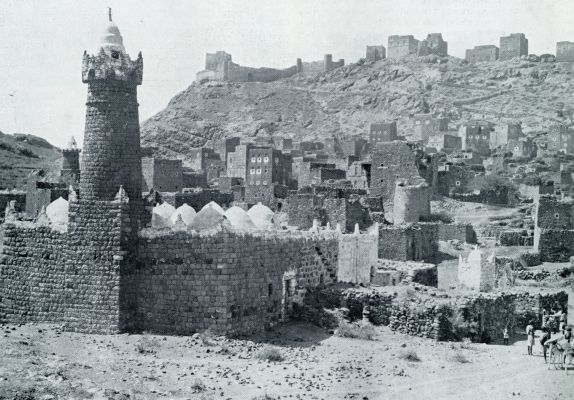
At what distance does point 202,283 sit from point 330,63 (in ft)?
378

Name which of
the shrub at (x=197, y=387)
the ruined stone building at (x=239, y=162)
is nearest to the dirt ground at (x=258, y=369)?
the shrub at (x=197, y=387)

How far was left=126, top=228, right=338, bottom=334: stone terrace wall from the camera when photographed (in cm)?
1431

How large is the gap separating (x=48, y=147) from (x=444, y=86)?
61.6m

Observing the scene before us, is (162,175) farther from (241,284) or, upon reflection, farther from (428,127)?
(428,127)

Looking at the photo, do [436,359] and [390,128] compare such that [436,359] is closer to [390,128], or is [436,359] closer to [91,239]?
[91,239]

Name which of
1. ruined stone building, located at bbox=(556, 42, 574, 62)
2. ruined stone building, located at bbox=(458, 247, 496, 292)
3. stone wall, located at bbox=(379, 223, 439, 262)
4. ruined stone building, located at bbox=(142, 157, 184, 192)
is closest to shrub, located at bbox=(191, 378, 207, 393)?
ruined stone building, located at bbox=(458, 247, 496, 292)

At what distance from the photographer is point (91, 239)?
14.9m

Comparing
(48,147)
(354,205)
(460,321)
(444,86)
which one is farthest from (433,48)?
(460,321)

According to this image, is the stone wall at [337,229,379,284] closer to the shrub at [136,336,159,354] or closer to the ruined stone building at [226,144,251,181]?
the shrub at [136,336,159,354]

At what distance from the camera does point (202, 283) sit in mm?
14367

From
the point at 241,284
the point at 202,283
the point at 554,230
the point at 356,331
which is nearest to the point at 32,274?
the point at 202,283

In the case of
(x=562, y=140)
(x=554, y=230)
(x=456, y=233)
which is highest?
(x=562, y=140)

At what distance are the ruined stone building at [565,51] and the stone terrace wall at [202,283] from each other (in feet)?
346

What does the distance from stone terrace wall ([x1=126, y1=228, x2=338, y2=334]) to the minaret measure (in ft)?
4.20
